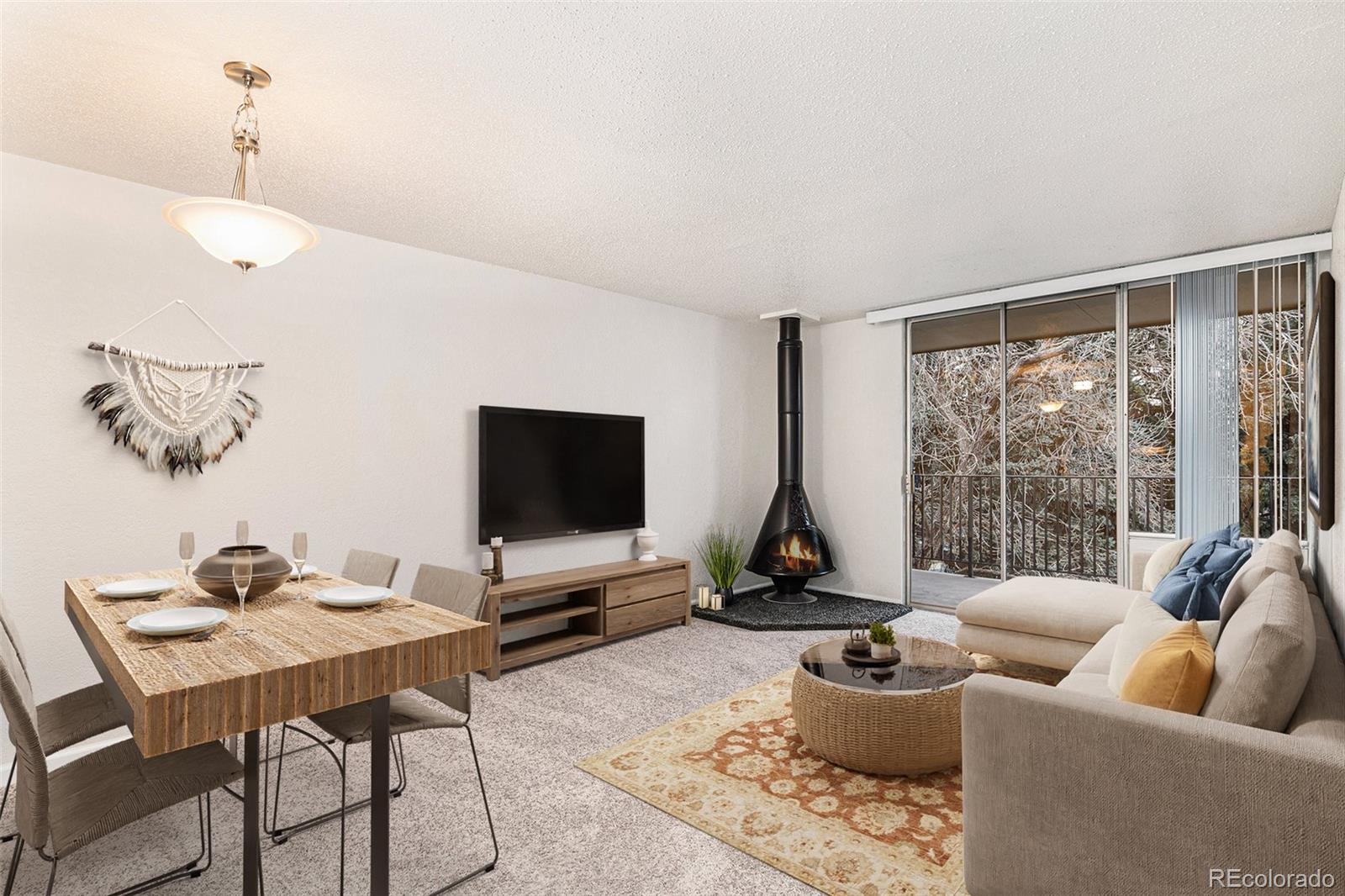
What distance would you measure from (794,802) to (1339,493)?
2207 mm

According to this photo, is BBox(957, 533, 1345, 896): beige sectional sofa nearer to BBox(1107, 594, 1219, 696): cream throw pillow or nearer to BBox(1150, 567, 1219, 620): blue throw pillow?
BBox(1107, 594, 1219, 696): cream throw pillow

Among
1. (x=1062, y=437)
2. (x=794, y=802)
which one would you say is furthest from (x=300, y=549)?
(x=1062, y=437)

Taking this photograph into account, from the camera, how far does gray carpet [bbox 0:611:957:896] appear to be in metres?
2.01

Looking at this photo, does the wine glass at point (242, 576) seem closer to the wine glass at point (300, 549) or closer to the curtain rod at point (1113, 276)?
the wine glass at point (300, 549)

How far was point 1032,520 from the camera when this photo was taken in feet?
18.2

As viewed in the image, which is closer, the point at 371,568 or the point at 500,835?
the point at 500,835

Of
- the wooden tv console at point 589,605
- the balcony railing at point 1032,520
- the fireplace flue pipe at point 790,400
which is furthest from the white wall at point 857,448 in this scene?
the wooden tv console at point 589,605

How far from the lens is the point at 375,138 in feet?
8.63

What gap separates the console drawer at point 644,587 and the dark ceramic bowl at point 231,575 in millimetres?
2586

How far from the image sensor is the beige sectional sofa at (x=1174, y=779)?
1373 millimetres

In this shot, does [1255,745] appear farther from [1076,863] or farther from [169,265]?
[169,265]

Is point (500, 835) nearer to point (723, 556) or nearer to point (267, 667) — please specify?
point (267, 667)

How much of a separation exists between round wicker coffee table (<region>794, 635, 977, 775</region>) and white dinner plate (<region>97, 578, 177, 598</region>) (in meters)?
2.27

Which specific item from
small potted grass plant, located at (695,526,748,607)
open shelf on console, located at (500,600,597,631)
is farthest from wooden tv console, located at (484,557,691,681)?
small potted grass plant, located at (695,526,748,607)
